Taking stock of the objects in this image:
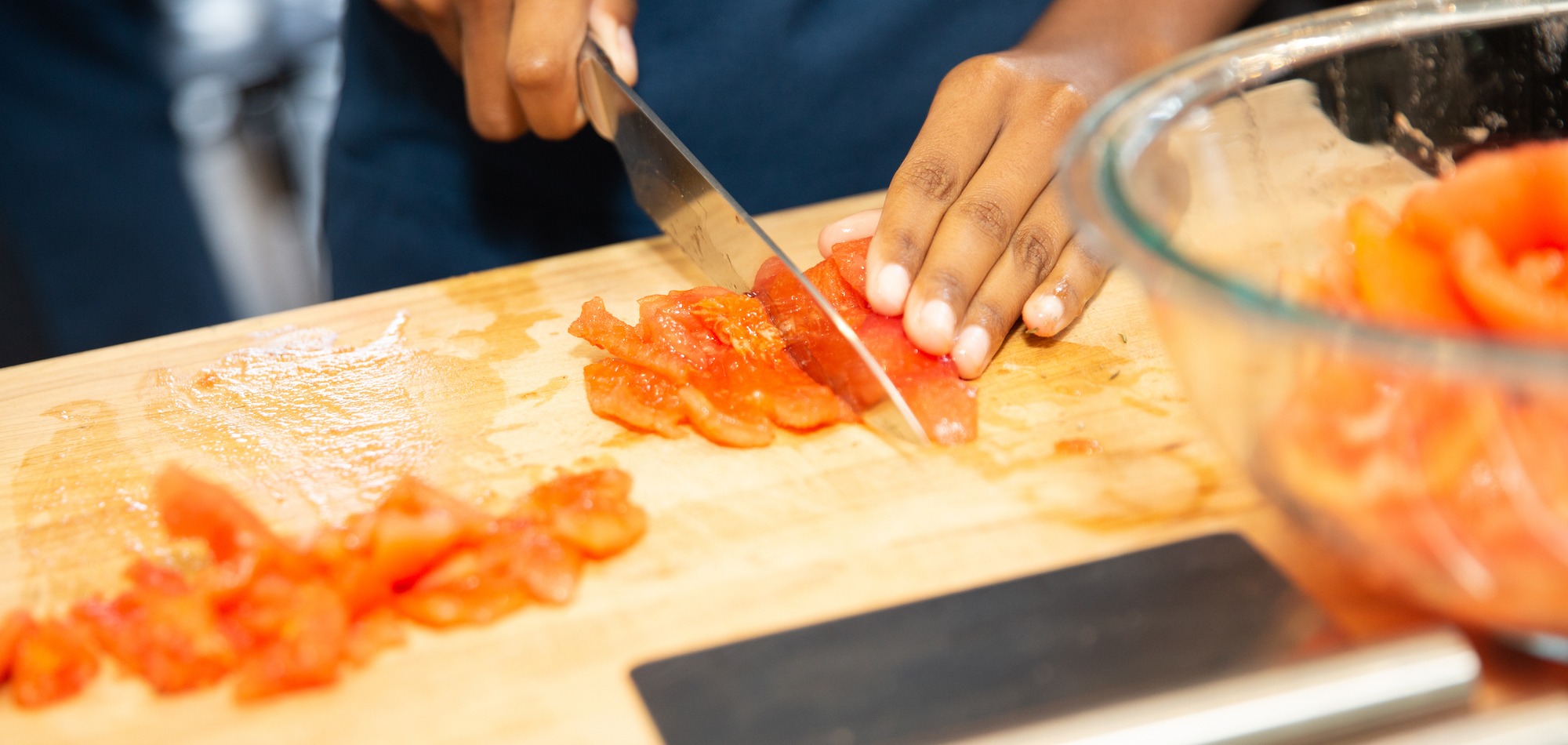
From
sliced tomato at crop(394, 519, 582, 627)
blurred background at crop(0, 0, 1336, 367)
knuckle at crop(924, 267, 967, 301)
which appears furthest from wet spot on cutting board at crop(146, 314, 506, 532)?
blurred background at crop(0, 0, 1336, 367)

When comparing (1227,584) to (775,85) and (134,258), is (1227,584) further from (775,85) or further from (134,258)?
(134,258)

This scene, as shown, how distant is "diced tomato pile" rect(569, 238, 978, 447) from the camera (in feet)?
5.18

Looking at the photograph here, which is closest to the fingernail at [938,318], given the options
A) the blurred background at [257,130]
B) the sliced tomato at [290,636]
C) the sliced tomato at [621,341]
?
the sliced tomato at [621,341]

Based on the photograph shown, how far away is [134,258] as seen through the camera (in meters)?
4.30

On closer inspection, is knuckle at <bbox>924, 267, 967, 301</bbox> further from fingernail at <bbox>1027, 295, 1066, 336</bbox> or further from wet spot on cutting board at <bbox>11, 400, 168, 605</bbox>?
wet spot on cutting board at <bbox>11, 400, 168, 605</bbox>

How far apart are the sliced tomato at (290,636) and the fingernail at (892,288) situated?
0.81m

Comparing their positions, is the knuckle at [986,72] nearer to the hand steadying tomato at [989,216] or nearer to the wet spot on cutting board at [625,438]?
the hand steadying tomato at [989,216]

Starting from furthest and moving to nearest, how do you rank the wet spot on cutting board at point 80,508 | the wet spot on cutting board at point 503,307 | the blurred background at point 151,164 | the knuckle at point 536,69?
1. the blurred background at point 151,164
2. the knuckle at point 536,69
3. the wet spot on cutting board at point 503,307
4. the wet spot on cutting board at point 80,508

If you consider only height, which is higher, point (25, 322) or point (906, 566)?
point (906, 566)

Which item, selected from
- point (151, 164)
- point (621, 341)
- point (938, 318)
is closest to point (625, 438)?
point (621, 341)

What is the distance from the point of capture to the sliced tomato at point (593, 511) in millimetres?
1371

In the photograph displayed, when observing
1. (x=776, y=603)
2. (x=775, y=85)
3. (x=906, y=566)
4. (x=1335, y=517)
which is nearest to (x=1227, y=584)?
(x=1335, y=517)

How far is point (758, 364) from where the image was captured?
1696 millimetres

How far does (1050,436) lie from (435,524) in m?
0.78
